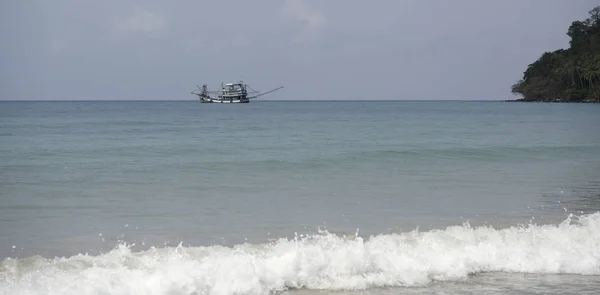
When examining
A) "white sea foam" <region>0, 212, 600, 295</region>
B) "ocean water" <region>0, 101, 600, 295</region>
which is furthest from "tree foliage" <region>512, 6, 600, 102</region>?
"white sea foam" <region>0, 212, 600, 295</region>

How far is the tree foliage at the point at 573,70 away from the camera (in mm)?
112000

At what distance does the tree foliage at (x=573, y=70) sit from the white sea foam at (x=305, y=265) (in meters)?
111

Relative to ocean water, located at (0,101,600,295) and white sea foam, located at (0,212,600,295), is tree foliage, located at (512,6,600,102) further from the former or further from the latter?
white sea foam, located at (0,212,600,295)

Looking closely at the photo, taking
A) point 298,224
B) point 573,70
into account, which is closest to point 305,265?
point 298,224

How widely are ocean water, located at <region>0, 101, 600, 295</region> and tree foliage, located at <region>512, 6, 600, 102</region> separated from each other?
99.5 meters

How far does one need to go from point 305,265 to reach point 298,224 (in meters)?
3.21

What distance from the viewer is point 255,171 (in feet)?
57.6

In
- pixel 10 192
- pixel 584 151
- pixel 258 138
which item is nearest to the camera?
pixel 10 192

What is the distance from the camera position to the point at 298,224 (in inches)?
407

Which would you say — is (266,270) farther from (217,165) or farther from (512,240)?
(217,165)

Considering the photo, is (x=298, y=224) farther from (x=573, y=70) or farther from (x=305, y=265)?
(x=573, y=70)

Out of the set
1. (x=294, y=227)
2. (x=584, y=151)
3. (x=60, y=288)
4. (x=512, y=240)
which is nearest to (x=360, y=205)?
(x=294, y=227)

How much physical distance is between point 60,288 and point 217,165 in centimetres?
1276

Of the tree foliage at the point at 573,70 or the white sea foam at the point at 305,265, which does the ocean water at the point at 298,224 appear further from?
the tree foliage at the point at 573,70
